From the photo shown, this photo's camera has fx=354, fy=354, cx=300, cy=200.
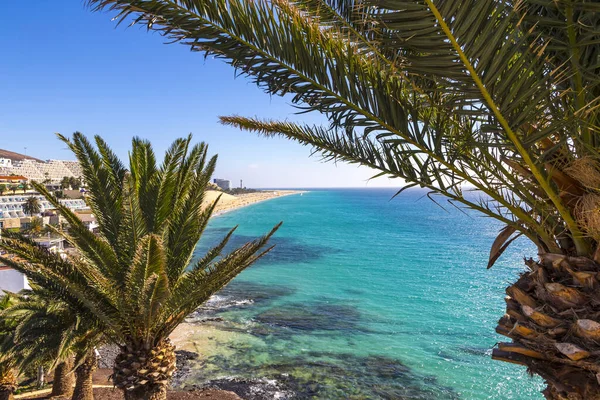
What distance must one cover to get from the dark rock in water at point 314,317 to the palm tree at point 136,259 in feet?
38.1

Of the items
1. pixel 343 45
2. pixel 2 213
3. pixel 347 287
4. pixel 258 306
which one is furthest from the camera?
pixel 2 213

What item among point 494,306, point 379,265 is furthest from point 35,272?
point 379,265

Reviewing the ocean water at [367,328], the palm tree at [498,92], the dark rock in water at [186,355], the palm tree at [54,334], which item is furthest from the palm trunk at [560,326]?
the dark rock in water at [186,355]

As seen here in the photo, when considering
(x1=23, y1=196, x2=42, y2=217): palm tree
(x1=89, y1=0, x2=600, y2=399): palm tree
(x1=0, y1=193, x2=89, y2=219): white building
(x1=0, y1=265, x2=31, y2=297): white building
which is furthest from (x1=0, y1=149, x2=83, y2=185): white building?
(x1=89, y1=0, x2=600, y2=399): palm tree

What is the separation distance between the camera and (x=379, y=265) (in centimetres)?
3088

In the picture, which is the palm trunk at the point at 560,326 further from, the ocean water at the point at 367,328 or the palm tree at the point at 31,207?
the palm tree at the point at 31,207

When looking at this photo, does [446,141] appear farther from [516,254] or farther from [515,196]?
[516,254]

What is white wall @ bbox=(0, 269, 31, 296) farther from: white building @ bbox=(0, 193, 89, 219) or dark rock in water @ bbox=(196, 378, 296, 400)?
white building @ bbox=(0, 193, 89, 219)

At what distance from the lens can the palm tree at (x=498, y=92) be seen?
6.22 ft

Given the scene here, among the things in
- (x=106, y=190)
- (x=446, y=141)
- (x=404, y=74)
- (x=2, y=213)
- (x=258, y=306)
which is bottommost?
(x=258, y=306)

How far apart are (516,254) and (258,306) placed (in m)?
27.9

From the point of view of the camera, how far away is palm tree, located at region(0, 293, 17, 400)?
7657 mm

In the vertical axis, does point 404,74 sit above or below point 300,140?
above

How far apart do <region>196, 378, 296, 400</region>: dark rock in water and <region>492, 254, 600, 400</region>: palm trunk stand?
33.3 ft
